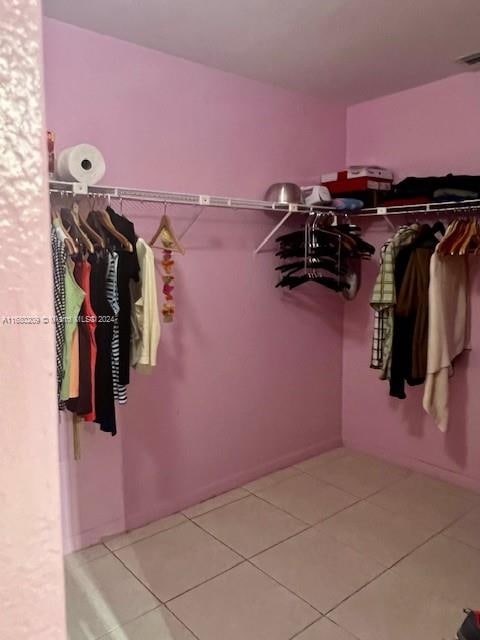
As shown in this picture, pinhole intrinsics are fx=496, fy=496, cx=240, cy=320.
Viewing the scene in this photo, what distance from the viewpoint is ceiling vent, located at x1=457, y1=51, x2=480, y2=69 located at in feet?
8.31

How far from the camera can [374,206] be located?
3008 millimetres

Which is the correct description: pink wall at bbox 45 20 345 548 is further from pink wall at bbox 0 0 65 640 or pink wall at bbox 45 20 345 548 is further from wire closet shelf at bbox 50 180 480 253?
pink wall at bbox 0 0 65 640

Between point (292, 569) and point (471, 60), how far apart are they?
270 centimetres

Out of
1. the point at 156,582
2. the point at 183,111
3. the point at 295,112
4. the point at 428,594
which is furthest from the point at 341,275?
the point at 156,582

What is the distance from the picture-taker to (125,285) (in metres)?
2.09

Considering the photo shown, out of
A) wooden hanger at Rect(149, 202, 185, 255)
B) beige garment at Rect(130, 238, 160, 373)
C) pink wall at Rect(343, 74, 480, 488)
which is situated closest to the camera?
beige garment at Rect(130, 238, 160, 373)

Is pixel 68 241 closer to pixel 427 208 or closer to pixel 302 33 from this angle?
pixel 302 33

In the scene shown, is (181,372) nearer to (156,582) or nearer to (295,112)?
(156,582)

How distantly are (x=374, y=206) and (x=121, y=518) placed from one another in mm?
2273

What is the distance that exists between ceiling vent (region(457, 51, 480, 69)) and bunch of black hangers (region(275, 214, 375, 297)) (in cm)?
102

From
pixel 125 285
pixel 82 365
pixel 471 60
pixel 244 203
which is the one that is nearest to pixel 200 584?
pixel 82 365

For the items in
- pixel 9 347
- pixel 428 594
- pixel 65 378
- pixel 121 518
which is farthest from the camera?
pixel 121 518

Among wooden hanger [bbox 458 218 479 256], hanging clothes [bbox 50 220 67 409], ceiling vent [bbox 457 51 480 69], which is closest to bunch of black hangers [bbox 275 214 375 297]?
wooden hanger [bbox 458 218 479 256]

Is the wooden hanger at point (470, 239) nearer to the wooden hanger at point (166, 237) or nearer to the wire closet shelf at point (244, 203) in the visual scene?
the wire closet shelf at point (244, 203)
